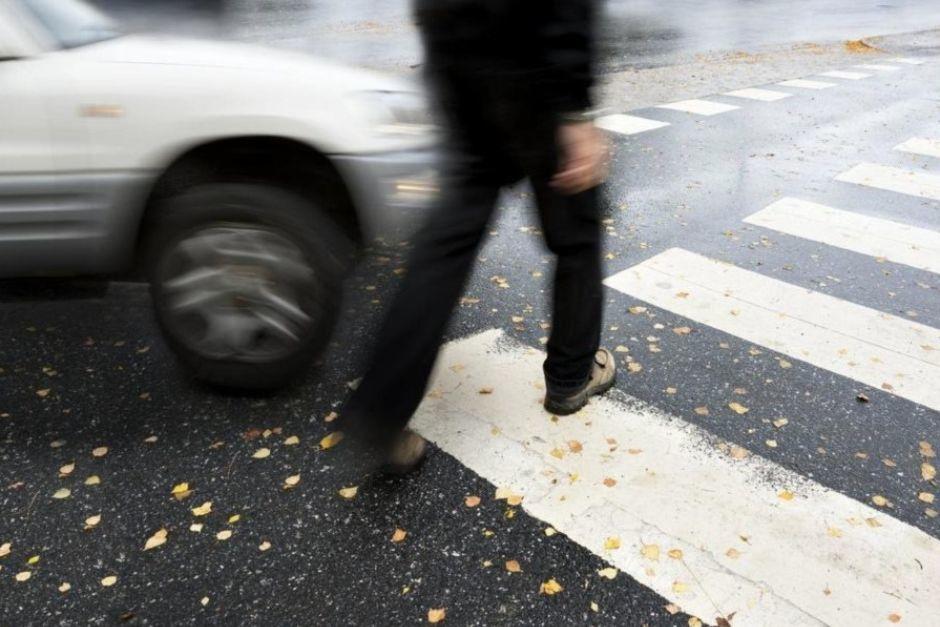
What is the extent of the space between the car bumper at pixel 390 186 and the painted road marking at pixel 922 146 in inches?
250

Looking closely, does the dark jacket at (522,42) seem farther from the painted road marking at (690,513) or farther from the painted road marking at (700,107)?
the painted road marking at (700,107)

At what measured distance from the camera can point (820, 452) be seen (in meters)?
3.19

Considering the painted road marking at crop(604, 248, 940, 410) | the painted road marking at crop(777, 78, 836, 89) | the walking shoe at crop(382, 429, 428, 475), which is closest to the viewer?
the walking shoe at crop(382, 429, 428, 475)

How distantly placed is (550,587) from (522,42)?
66.4 inches

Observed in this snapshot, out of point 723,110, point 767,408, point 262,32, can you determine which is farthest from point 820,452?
point 262,32

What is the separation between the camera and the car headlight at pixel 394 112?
336 centimetres

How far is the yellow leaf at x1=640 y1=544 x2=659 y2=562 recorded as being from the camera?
2.61m

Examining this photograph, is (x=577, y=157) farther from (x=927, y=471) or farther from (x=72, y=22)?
(x=72, y=22)

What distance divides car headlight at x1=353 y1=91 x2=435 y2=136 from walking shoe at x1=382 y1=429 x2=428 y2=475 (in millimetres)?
1294

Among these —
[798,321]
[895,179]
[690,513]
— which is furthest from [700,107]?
[690,513]

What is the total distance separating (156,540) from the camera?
272 centimetres

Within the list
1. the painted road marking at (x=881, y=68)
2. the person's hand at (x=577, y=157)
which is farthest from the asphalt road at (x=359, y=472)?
the painted road marking at (x=881, y=68)

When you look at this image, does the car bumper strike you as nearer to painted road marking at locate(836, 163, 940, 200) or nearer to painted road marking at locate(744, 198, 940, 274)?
painted road marking at locate(744, 198, 940, 274)

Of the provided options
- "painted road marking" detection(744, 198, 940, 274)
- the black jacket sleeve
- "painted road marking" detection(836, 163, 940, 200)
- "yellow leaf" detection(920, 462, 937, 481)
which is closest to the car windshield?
the black jacket sleeve
